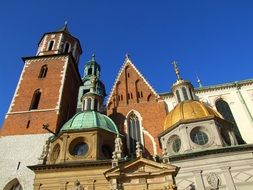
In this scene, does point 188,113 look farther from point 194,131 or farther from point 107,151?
point 107,151

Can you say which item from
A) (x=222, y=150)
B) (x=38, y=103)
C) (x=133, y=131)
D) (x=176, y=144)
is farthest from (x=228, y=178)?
(x=38, y=103)

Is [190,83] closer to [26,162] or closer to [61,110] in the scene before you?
[61,110]

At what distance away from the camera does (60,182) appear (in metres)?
18.1

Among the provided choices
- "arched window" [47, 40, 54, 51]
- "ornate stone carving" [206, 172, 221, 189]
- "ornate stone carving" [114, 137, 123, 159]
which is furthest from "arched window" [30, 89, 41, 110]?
"ornate stone carving" [206, 172, 221, 189]

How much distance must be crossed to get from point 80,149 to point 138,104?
7950 mm

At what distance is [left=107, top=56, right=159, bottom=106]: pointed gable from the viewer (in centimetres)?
2655

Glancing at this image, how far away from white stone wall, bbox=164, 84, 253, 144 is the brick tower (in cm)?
1040

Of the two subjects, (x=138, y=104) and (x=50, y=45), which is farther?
(x=50, y=45)

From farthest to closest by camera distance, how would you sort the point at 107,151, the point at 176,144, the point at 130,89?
the point at 130,89 < the point at 176,144 < the point at 107,151

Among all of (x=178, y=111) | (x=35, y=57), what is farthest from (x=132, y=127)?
(x=35, y=57)

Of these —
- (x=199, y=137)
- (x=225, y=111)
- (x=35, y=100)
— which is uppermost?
(x=35, y=100)

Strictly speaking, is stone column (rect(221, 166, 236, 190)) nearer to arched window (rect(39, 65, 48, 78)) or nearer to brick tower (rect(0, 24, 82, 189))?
brick tower (rect(0, 24, 82, 189))

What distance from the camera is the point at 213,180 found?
58.7 feet

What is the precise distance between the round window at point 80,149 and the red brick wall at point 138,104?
4577mm
